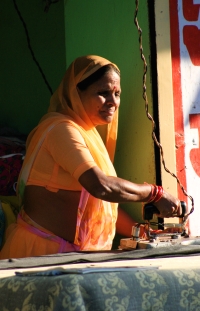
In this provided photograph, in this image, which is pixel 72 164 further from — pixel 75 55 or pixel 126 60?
pixel 75 55

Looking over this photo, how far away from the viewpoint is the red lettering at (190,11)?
153 inches

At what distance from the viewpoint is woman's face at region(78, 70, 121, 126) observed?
369 cm

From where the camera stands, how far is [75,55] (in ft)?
14.8

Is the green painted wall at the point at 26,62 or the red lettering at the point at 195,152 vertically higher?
the green painted wall at the point at 26,62

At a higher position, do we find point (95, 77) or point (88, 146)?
point (95, 77)

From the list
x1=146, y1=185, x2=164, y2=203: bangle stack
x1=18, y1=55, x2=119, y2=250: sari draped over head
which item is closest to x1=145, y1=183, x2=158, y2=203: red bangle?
x1=146, y1=185, x2=164, y2=203: bangle stack

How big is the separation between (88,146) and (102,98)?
11.6 inches

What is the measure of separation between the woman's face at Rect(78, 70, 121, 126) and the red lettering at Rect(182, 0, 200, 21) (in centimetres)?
55

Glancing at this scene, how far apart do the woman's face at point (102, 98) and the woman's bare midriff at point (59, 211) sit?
44 cm

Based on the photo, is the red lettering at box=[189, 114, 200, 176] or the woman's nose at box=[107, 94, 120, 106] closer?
the woman's nose at box=[107, 94, 120, 106]

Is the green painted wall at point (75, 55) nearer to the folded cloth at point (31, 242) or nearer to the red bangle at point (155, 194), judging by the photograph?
the red bangle at point (155, 194)

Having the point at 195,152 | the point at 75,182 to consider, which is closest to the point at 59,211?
the point at 75,182

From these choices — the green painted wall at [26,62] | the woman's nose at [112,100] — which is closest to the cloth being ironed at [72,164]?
the woman's nose at [112,100]

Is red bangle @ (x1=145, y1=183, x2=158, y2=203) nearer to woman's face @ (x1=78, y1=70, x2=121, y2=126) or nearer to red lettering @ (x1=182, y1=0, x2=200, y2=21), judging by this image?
woman's face @ (x1=78, y1=70, x2=121, y2=126)
